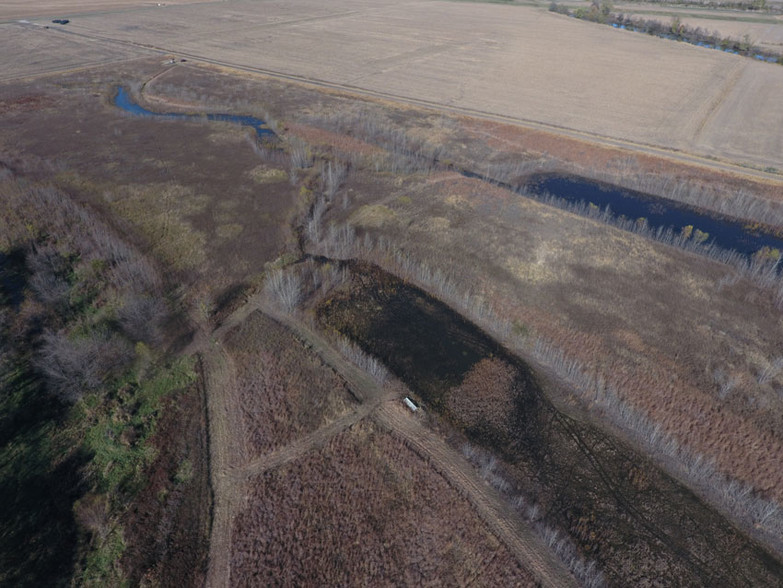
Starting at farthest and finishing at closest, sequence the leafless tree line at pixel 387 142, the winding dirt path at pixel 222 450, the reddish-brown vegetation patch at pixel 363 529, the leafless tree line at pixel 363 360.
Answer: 1. the leafless tree line at pixel 387 142
2. the leafless tree line at pixel 363 360
3. the winding dirt path at pixel 222 450
4. the reddish-brown vegetation patch at pixel 363 529

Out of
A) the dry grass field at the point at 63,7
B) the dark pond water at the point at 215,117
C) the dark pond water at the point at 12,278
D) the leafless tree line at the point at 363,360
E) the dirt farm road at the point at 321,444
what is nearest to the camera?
the dirt farm road at the point at 321,444

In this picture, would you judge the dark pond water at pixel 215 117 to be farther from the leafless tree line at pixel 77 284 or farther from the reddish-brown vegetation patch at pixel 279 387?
the reddish-brown vegetation patch at pixel 279 387

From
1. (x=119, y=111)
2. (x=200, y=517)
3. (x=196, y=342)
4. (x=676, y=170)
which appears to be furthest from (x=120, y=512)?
(x=119, y=111)

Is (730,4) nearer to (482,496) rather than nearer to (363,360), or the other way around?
Answer: (363,360)

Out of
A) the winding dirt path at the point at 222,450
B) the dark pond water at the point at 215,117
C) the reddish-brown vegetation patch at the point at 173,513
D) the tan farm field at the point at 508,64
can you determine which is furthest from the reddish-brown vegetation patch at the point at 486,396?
the dark pond water at the point at 215,117

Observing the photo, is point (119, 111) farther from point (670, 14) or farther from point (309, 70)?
point (670, 14)

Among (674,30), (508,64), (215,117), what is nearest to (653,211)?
(508,64)
